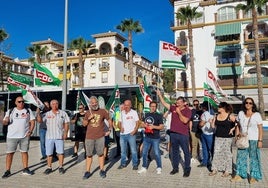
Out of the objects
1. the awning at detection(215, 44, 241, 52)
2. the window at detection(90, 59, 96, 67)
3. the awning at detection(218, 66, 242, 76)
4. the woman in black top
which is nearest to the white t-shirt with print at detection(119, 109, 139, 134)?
the woman in black top

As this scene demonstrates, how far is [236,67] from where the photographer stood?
37625 millimetres

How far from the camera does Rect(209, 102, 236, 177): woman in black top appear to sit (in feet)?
23.1

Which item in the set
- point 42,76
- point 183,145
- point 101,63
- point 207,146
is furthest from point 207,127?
point 101,63

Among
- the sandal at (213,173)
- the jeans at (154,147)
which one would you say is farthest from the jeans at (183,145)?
the sandal at (213,173)

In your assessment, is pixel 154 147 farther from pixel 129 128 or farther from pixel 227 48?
pixel 227 48

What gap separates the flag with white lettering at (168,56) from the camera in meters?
9.63

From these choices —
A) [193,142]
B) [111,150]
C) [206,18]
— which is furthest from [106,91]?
[206,18]

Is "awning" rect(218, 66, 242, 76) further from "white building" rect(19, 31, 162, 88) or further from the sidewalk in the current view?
the sidewalk

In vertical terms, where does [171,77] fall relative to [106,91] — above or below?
above

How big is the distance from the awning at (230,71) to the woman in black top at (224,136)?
32087 millimetres

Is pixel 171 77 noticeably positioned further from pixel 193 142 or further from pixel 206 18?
pixel 193 142

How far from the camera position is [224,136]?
7.09m

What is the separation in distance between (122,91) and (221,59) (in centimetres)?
2795

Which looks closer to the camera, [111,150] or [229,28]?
[111,150]
